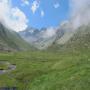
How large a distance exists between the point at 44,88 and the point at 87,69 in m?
7.63

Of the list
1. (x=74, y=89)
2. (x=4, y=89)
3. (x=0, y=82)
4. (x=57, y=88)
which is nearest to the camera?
(x=74, y=89)

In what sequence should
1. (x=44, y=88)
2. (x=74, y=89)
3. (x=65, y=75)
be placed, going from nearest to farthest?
(x=74, y=89) < (x=44, y=88) < (x=65, y=75)

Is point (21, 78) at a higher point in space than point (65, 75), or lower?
higher

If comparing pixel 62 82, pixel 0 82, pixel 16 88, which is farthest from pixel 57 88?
pixel 0 82

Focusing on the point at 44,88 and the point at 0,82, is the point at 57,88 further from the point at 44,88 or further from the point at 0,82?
the point at 0,82

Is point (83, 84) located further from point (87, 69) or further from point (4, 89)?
point (4, 89)

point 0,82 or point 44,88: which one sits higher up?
point 0,82

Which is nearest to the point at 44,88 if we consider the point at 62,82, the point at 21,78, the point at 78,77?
the point at 62,82

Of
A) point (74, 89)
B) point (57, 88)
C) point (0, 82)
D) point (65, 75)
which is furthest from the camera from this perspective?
point (0, 82)

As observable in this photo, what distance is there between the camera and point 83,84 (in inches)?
1451

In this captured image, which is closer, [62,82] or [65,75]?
[62,82]

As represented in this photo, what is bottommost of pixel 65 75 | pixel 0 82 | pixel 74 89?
pixel 74 89

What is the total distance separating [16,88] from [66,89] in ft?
126

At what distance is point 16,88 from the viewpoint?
73.4 m
